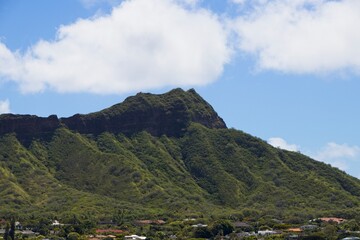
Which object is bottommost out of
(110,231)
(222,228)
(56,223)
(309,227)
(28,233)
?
(28,233)

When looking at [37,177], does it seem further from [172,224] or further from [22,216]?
[172,224]

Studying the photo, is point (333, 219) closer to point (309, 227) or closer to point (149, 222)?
point (309, 227)

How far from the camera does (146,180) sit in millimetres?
193375

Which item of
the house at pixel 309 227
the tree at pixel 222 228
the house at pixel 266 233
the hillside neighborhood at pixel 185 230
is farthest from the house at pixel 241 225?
the house at pixel 309 227

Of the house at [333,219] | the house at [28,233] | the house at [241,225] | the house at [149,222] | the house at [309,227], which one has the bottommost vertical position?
the house at [28,233]

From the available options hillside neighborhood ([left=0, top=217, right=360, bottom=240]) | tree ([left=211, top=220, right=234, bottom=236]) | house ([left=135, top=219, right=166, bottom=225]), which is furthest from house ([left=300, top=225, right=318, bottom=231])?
house ([left=135, top=219, right=166, bottom=225])

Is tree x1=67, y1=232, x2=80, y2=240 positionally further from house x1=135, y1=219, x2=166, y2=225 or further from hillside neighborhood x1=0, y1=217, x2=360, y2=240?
house x1=135, y1=219, x2=166, y2=225

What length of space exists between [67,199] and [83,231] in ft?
139

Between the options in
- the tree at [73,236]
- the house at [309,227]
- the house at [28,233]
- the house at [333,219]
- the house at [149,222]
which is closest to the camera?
the tree at [73,236]

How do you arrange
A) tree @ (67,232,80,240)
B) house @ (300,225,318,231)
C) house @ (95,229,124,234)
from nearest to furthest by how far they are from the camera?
tree @ (67,232,80,240) → house @ (300,225,318,231) → house @ (95,229,124,234)

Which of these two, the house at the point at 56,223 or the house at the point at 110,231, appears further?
the house at the point at 56,223

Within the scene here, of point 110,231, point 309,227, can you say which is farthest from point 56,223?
point 309,227

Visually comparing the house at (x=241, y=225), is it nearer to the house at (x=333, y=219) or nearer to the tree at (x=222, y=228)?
the tree at (x=222, y=228)

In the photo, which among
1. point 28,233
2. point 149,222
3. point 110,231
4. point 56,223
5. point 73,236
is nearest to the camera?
point 73,236
